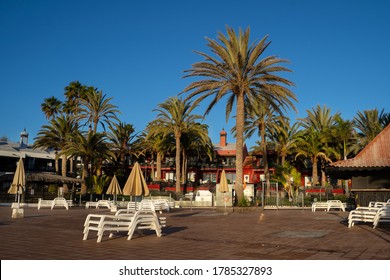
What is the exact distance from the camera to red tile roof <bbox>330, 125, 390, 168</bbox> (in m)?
21.8

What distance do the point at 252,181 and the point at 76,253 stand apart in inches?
2215

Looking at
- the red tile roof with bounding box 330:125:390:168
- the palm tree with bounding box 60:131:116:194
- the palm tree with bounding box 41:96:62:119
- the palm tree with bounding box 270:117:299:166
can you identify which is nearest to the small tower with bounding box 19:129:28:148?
the palm tree with bounding box 41:96:62:119

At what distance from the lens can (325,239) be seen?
10.3 m

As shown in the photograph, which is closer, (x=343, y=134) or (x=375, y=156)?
(x=375, y=156)

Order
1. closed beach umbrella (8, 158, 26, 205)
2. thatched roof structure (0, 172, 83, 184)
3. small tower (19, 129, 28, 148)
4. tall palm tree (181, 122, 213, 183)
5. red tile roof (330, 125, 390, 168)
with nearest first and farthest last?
closed beach umbrella (8, 158, 26, 205), red tile roof (330, 125, 390, 168), thatched roof structure (0, 172, 83, 184), tall palm tree (181, 122, 213, 183), small tower (19, 129, 28, 148)

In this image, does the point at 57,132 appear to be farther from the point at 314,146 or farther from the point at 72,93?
the point at 314,146

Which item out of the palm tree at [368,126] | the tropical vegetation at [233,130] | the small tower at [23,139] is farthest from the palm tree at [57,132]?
the palm tree at [368,126]

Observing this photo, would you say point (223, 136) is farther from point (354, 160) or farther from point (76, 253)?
point (76, 253)

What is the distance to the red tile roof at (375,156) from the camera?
21770 millimetres

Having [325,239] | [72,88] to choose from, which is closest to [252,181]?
[72,88]

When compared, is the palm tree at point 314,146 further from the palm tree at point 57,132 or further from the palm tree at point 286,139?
the palm tree at point 57,132

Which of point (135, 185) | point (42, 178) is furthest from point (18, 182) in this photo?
point (42, 178)

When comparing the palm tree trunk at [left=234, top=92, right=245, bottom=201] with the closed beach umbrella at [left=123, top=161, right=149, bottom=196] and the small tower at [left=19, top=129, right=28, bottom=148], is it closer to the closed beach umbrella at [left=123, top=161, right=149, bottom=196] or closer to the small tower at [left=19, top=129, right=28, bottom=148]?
the closed beach umbrella at [left=123, top=161, right=149, bottom=196]

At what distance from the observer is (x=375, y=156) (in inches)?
880
